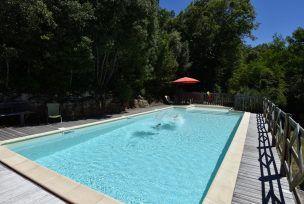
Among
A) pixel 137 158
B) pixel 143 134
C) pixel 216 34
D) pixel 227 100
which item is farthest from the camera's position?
pixel 216 34

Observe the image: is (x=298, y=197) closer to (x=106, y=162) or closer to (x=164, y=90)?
(x=106, y=162)

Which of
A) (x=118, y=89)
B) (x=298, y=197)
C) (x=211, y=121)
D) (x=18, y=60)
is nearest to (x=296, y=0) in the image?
(x=211, y=121)

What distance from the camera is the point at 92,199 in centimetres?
347

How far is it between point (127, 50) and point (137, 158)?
25.6 feet

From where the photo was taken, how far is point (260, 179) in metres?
4.33

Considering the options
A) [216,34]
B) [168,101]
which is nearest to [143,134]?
[168,101]

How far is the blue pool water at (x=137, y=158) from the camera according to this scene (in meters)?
4.64

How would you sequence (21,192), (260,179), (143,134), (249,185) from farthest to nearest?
(143,134), (260,179), (249,185), (21,192)

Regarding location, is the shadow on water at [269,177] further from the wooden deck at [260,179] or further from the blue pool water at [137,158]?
the blue pool water at [137,158]

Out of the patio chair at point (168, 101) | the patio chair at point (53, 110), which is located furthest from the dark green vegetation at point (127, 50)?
the patio chair at point (53, 110)

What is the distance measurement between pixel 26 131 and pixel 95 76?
19.8ft

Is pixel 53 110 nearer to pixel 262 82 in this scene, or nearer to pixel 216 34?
pixel 262 82

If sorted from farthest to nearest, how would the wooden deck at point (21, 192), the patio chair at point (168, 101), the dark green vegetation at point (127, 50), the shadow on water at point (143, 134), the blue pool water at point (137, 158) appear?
the patio chair at point (168, 101) < the shadow on water at point (143, 134) < the dark green vegetation at point (127, 50) < the blue pool water at point (137, 158) < the wooden deck at point (21, 192)

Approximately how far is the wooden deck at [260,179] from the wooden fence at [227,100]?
9.51 meters
